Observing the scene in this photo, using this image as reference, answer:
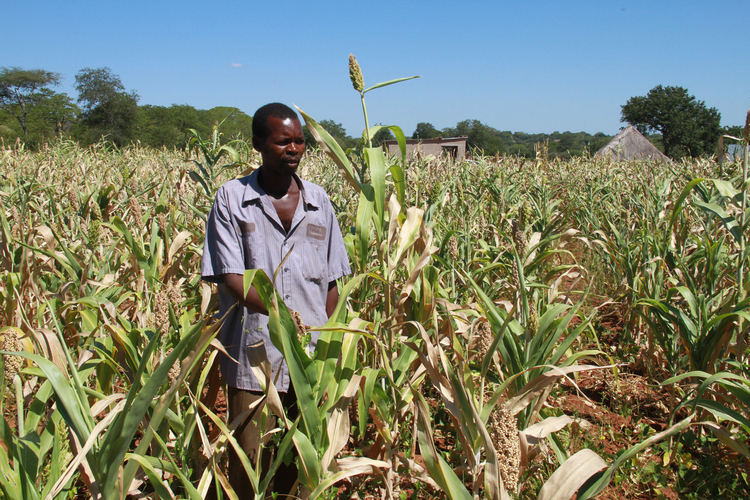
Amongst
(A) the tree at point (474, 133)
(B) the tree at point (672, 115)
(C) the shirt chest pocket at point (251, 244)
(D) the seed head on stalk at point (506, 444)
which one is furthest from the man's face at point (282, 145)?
(B) the tree at point (672, 115)

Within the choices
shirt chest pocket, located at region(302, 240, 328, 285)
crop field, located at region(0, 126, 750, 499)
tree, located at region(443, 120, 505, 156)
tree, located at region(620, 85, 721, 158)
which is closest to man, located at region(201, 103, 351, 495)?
shirt chest pocket, located at region(302, 240, 328, 285)

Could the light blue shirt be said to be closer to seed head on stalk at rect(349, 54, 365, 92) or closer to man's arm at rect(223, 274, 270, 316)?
man's arm at rect(223, 274, 270, 316)

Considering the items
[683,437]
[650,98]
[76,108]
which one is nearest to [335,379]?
[683,437]

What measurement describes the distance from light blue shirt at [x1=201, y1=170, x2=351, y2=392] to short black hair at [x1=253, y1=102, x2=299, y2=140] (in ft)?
0.54

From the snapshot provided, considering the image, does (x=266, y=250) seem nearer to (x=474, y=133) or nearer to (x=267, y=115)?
(x=267, y=115)

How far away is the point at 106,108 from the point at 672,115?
183 ft

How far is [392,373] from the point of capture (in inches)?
65.4

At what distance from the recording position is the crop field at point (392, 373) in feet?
3.49

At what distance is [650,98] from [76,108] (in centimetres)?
5955

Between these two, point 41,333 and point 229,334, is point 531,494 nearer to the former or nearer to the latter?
point 229,334

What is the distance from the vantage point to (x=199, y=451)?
1675 millimetres

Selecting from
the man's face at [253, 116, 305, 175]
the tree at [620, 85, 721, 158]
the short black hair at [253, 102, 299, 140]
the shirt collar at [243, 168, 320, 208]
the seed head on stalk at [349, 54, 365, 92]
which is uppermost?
the tree at [620, 85, 721, 158]

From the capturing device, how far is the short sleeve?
1464 millimetres

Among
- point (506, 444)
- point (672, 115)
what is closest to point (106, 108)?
point (506, 444)
